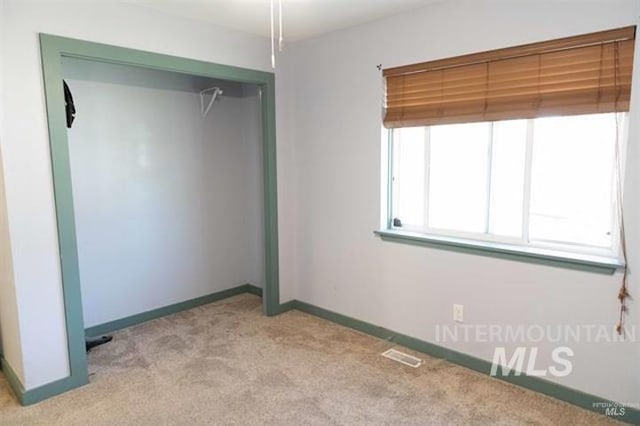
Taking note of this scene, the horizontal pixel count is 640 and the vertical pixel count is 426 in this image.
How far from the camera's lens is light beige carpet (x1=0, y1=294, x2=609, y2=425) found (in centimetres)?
232

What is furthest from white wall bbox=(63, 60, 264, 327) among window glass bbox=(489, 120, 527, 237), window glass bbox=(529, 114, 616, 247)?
window glass bbox=(529, 114, 616, 247)

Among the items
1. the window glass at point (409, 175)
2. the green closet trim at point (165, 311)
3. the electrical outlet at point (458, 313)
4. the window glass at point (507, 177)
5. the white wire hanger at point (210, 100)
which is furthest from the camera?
the white wire hanger at point (210, 100)

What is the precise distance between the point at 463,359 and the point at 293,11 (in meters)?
2.63

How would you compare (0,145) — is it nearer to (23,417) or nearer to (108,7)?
(108,7)

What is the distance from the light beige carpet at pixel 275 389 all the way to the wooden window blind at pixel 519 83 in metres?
1.66

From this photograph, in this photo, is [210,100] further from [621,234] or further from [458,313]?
[621,234]

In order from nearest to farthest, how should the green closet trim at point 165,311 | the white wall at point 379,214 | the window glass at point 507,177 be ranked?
the white wall at point 379,214, the window glass at point 507,177, the green closet trim at point 165,311

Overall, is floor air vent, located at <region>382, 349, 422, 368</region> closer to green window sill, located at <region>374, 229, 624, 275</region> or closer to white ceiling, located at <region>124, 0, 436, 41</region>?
green window sill, located at <region>374, 229, 624, 275</region>

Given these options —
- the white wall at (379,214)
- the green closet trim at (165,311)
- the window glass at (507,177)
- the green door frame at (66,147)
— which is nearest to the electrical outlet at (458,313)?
the white wall at (379,214)

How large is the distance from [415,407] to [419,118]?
1.85 m

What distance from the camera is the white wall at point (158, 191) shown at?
339 cm

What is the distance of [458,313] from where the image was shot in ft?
9.38

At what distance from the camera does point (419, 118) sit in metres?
2.92

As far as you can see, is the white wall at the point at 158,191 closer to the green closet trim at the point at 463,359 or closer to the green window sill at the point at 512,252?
the green closet trim at the point at 463,359
